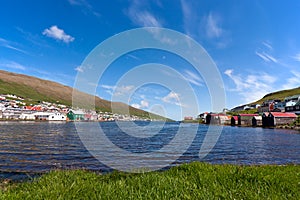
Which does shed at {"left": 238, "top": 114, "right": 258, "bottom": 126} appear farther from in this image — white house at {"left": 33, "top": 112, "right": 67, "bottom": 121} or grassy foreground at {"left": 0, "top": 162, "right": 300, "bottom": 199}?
grassy foreground at {"left": 0, "top": 162, "right": 300, "bottom": 199}

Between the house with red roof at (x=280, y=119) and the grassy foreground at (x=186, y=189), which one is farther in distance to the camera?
the house with red roof at (x=280, y=119)

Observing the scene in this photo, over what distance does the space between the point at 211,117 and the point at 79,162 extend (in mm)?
166522

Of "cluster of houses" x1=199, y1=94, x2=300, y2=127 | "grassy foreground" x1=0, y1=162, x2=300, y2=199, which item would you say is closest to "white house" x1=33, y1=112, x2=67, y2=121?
"cluster of houses" x1=199, y1=94, x2=300, y2=127

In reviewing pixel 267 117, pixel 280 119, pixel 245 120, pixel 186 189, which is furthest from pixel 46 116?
pixel 186 189

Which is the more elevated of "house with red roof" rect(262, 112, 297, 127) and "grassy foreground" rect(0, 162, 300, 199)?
"house with red roof" rect(262, 112, 297, 127)

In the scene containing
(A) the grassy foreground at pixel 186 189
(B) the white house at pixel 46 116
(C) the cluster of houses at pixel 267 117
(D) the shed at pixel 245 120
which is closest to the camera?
(A) the grassy foreground at pixel 186 189

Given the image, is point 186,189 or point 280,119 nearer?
point 186,189

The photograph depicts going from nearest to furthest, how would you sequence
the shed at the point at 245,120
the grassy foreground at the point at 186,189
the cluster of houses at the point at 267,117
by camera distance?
the grassy foreground at the point at 186,189 → the cluster of houses at the point at 267,117 → the shed at the point at 245,120

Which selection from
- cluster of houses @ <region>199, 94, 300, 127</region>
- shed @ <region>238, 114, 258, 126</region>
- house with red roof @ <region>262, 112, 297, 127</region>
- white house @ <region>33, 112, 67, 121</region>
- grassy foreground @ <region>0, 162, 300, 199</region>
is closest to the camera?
grassy foreground @ <region>0, 162, 300, 199</region>

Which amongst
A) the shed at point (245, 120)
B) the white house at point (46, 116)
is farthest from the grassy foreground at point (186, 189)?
the white house at point (46, 116)

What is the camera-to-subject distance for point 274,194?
731cm

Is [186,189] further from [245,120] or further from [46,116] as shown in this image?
[46,116]

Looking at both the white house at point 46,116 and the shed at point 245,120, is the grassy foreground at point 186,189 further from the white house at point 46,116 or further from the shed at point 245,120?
the white house at point 46,116

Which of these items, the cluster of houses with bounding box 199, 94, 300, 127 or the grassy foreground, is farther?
the cluster of houses with bounding box 199, 94, 300, 127
